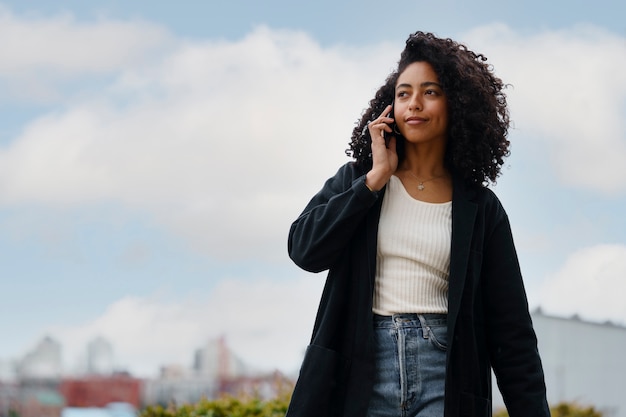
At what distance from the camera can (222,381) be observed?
7887 mm

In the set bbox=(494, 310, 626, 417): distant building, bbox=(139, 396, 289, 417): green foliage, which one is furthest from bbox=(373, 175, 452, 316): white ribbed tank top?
bbox=(494, 310, 626, 417): distant building

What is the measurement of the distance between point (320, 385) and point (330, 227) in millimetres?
473

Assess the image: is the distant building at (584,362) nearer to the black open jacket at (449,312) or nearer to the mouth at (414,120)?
the black open jacket at (449,312)

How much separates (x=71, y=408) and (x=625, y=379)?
17.1 ft

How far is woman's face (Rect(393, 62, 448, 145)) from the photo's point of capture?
9.27 ft

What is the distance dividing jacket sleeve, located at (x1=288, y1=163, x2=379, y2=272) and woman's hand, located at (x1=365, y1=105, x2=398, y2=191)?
35mm

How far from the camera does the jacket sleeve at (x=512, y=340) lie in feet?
9.07

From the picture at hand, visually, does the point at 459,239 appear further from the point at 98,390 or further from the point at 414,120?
the point at 98,390

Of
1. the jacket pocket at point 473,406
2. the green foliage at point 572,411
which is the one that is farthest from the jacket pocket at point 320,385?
the green foliage at point 572,411

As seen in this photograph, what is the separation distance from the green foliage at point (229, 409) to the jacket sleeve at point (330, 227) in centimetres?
335

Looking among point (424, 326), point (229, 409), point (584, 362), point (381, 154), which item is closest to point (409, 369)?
point (424, 326)

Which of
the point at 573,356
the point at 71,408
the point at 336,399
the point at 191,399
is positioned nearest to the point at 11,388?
the point at 71,408

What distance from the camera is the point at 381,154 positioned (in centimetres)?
277

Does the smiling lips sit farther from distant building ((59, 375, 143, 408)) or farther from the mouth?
distant building ((59, 375, 143, 408))
